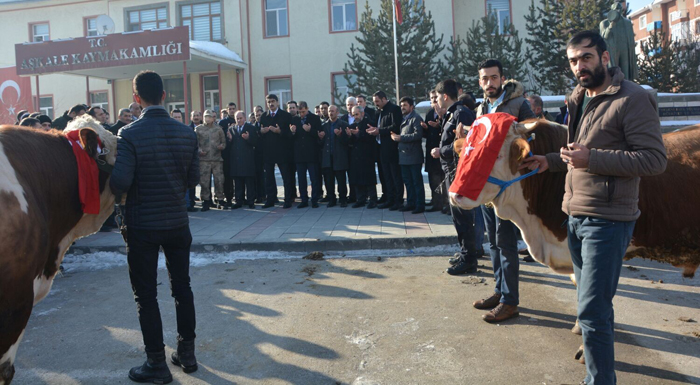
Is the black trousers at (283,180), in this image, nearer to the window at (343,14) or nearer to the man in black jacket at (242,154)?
the man in black jacket at (242,154)

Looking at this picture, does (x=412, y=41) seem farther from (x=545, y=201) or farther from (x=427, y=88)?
(x=545, y=201)

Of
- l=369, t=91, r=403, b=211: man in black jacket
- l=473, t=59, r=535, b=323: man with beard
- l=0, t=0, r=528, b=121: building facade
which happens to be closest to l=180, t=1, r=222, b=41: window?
l=0, t=0, r=528, b=121: building facade

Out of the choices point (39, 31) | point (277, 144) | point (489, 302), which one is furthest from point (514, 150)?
point (39, 31)

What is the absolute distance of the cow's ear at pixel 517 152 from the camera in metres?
3.60

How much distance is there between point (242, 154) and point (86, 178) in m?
8.67

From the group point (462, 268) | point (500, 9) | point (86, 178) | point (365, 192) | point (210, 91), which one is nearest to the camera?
point (86, 178)

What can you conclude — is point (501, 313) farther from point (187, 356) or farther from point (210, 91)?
point (210, 91)

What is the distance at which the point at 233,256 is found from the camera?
7898mm

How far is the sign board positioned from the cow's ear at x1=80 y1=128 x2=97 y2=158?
17.4 m

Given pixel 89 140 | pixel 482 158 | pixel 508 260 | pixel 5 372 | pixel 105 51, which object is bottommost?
pixel 5 372

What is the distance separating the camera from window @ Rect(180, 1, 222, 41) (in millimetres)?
25809

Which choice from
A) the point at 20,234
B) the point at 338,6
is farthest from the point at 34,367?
the point at 338,6

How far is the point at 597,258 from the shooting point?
2.98 meters

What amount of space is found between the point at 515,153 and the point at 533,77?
21.8 metres
